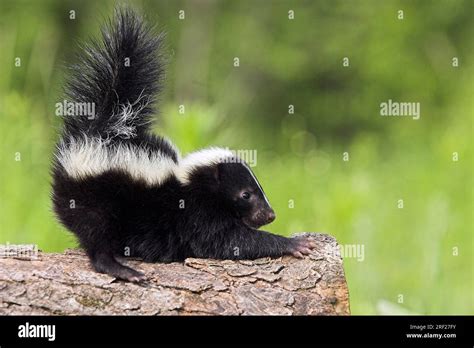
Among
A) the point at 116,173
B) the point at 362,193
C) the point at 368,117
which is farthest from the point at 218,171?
the point at 368,117

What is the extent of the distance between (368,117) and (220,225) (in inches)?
333

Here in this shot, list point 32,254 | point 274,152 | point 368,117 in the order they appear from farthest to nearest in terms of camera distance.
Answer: point 368,117 < point 274,152 < point 32,254

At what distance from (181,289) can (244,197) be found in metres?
1.02

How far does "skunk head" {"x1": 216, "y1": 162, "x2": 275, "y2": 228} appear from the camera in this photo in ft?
17.5

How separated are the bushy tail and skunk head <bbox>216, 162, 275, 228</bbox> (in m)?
0.63

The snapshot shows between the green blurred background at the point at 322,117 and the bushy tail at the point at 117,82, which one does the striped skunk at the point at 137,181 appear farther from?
the green blurred background at the point at 322,117

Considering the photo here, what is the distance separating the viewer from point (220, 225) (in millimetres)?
5215

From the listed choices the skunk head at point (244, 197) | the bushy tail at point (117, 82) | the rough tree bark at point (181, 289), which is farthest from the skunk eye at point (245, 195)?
the bushy tail at point (117, 82)

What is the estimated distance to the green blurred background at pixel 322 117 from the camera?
7.34 meters

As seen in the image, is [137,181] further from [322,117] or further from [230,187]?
[322,117]

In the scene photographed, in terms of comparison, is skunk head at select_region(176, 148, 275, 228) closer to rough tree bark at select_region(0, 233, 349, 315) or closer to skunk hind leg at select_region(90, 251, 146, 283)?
rough tree bark at select_region(0, 233, 349, 315)

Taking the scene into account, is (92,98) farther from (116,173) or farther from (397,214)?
(397,214)

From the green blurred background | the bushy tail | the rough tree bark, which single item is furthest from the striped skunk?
the green blurred background

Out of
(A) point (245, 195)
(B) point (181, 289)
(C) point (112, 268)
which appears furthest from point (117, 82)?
(B) point (181, 289)
